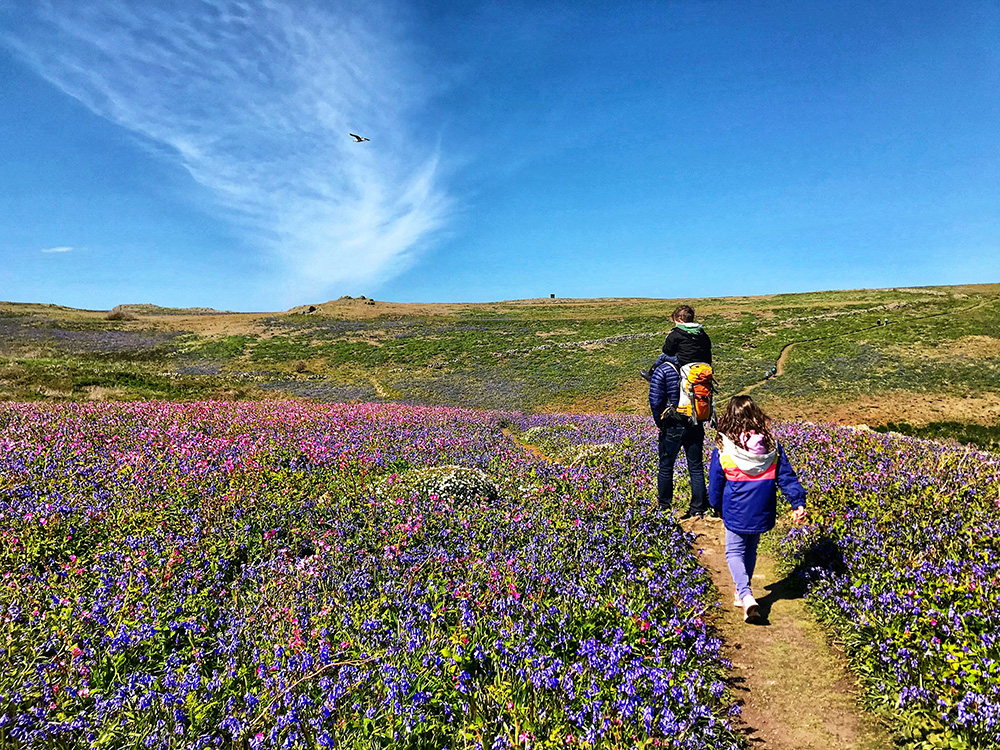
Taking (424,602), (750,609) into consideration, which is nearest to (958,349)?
(750,609)

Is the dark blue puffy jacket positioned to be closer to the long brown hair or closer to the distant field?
the long brown hair

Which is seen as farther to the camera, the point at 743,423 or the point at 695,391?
the point at 695,391

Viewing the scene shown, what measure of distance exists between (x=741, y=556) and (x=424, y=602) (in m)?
3.42

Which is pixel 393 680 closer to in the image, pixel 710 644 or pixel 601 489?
pixel 710 644

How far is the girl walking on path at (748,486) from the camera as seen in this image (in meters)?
5.21

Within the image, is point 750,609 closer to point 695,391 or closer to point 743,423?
point 743,423

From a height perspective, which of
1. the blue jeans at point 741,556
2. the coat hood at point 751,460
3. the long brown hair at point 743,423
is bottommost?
the blue jeans at point 741,556

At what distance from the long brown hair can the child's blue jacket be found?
7.1 inches

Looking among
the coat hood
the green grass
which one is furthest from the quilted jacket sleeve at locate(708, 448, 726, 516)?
the green grass

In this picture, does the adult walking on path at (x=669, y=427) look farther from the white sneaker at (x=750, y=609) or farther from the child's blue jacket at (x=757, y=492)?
the white sneaker at (x=750, y=609)

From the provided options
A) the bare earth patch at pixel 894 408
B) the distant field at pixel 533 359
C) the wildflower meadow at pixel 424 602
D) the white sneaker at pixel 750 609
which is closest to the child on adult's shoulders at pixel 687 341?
the wildflower meadow at pixel 424 602

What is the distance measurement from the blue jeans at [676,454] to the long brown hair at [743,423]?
1978 millimetres

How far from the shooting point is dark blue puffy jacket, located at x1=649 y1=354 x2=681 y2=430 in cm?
740

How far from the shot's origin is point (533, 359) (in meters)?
42.5
